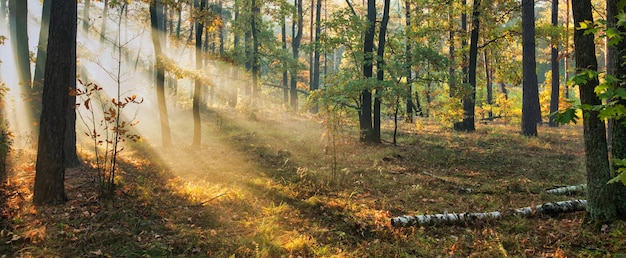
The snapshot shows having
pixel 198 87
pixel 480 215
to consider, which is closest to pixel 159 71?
pixel 198 87

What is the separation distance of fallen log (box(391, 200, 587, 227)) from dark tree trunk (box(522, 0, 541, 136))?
1063 centimetres

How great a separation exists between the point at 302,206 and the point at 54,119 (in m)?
4.94

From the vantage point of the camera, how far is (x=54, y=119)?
6652mm

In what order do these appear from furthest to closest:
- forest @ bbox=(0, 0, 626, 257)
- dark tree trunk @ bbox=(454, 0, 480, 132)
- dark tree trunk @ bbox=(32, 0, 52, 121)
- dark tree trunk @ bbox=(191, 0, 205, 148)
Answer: dark tree trunk @ bbox=(454, 0, 480, 132)
dark tree trunk @ bbox=(32, 0, 52, 121)
dark tree trunk @ bbox=(191, 0, 205, 148)
forest @ bbox=(0, 0, 626, 257)

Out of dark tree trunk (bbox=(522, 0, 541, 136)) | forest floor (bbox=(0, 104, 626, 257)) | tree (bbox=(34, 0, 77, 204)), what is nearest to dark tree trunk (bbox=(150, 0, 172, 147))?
forest floor (bbox=(0, 104, 626, 257))

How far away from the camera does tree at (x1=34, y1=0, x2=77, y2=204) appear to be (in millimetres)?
6613

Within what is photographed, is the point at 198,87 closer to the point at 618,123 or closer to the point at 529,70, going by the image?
the point at 618,123

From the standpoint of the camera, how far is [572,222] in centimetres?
618

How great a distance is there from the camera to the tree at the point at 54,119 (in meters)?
6.61

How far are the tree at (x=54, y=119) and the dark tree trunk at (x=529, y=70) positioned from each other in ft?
55.4

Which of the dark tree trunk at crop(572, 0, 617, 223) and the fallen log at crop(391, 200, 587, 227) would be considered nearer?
the dark tree trunk at crop(572, 0, 617, 223)

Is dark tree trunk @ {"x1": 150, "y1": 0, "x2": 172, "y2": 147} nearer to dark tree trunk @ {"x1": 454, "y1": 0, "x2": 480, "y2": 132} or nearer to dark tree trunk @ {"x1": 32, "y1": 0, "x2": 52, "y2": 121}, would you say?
dark tree trunk @ {"x1": 32, "y1": 0, "x2": 52, "y2": 121}

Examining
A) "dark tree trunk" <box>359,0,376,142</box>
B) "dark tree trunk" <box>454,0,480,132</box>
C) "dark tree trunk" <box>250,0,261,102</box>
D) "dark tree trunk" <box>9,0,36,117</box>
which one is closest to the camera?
"dark tree trunk" <box>9,0,36,117</box>

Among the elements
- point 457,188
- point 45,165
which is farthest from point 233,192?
point 457,188
